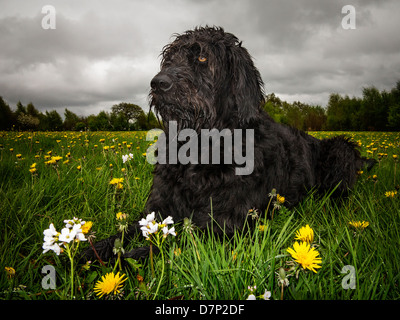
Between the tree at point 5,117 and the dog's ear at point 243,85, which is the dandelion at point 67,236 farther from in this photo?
the tree at point 5,117

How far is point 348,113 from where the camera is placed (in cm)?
4459

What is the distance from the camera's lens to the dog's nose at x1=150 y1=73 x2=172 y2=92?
7.38ft

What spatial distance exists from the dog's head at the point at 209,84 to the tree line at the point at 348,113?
25.3 meters

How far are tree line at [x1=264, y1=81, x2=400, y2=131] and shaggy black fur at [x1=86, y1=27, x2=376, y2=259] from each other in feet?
82.9

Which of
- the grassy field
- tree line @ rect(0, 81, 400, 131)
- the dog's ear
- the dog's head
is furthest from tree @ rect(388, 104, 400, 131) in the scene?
the dog's head

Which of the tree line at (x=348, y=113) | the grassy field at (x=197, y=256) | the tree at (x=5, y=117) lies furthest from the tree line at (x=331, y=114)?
the grassy field at (x=197, y=256)

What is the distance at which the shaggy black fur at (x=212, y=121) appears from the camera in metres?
2.41

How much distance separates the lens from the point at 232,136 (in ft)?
8.39
